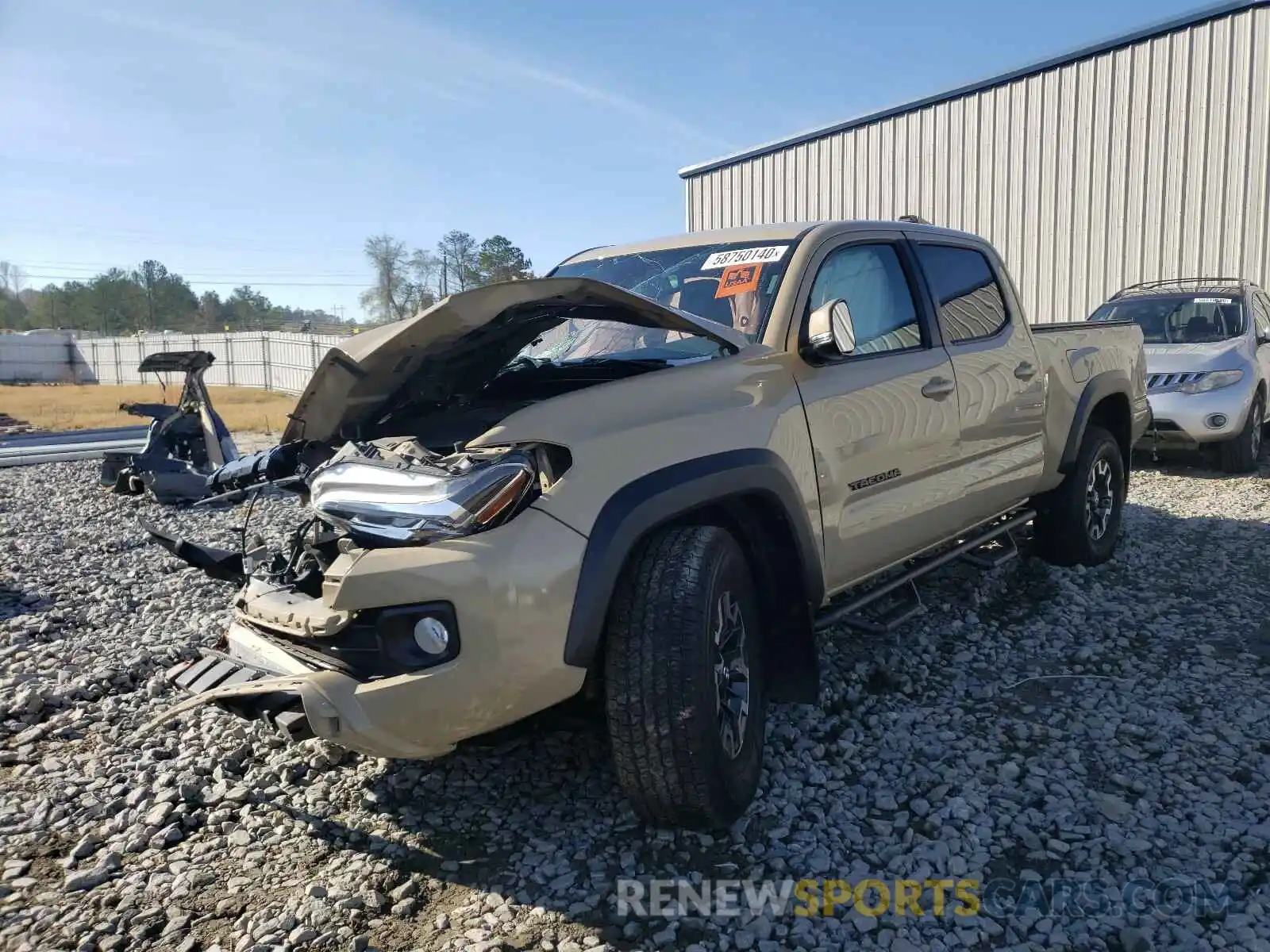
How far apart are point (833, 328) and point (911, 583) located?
4.92 ft

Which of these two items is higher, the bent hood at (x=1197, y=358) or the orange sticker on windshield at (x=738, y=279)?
the orange sticker on windshield at (x=738, y=279)

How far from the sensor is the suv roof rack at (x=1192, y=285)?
33.8 feet

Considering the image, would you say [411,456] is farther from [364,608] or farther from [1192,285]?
[1192,285]

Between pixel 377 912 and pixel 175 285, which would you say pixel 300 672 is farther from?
pixel 175 285

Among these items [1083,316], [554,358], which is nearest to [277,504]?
[554,358]

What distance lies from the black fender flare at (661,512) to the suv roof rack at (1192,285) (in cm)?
915

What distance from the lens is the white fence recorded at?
3278 cm

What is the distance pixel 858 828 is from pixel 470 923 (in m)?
1.24

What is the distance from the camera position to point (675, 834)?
2867 millimetres

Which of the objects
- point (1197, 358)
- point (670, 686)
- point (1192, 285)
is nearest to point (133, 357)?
point (1192, 285)

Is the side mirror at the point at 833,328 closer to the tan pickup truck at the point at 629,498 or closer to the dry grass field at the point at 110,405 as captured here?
the tan pickup truck at the point at 629,498

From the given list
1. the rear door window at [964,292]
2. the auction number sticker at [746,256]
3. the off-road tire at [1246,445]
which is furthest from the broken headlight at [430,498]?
the off-road tire at [1246,445]

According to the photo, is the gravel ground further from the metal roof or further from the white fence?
the white fence

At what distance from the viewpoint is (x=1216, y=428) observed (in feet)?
28.4
